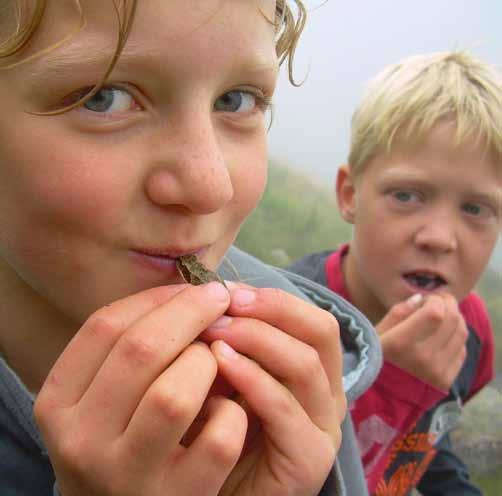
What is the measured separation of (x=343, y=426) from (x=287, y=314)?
0.51m

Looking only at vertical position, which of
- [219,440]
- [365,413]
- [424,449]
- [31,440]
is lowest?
[424,449]

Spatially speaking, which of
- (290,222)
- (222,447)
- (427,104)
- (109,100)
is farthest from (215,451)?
(290,222)

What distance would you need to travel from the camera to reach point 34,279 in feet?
2.66

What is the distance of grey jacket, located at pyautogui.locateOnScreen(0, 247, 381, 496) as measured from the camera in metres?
0.91

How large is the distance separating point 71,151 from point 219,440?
396 mm

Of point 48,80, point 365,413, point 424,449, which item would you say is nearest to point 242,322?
point 48,80

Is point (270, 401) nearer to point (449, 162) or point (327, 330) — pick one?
point (327, 330)

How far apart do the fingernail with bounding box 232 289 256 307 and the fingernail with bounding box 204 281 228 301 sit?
0.10 ft

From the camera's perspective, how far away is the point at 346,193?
6.86ft

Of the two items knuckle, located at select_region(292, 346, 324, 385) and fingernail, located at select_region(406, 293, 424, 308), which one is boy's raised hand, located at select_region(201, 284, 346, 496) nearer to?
knuckle, located at select_region(292, 346, 324, 385)

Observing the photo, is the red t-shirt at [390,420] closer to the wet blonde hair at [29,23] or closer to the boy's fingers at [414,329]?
the boy's fingers at [414,329]

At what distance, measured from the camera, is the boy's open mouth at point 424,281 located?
1.84 meters

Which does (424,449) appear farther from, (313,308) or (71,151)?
(71,151)

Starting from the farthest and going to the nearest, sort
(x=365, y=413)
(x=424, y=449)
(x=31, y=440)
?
(x=424, y=449) → (x=365, y=413) → (x=31, y=440)
